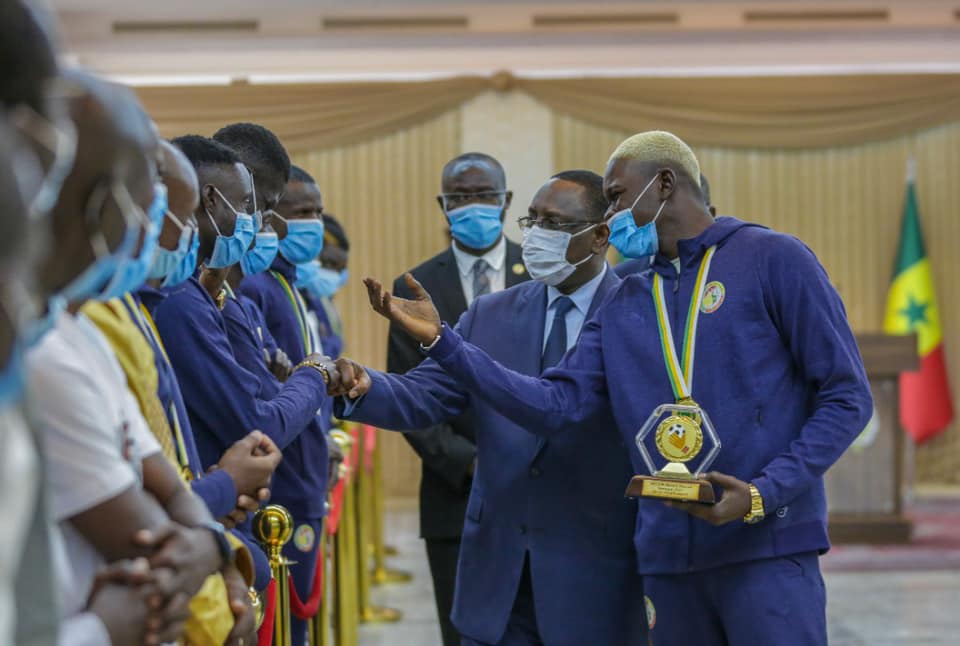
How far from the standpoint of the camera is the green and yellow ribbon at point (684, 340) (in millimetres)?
3219

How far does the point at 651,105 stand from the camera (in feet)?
41.0

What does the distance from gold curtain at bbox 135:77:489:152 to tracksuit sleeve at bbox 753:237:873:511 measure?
9.47 m

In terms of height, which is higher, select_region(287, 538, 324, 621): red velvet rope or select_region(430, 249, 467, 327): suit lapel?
select_region(430, 249, 467, 327): suit lapel

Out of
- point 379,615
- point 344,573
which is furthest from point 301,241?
point 379,615

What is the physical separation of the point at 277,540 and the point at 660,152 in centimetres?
142

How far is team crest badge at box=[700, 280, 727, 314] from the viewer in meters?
3.24

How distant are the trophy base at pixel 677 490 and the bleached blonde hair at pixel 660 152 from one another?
0.93 meters

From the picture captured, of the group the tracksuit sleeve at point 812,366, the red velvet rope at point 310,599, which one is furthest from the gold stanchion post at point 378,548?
the tracksuit sleeve at point 812,366

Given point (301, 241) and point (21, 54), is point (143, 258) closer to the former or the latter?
point (21, 54)

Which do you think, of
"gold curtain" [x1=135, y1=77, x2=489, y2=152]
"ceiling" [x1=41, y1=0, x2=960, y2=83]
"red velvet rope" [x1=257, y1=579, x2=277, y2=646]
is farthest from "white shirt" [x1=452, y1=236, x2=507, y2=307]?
"gold curtain" [x1=135, y1=77, x2=489, y2=152]

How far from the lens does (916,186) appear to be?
42.3 ft

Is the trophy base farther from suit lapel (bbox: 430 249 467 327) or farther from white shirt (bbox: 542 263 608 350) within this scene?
suit lapel (bbox: 430 249 467 327)

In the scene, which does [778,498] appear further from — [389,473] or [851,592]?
[389,473]

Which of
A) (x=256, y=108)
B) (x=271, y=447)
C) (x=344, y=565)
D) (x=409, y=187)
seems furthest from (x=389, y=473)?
(x=271, y=447)
